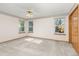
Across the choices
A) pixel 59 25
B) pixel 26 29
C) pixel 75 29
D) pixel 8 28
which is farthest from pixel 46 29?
pixel 75 29

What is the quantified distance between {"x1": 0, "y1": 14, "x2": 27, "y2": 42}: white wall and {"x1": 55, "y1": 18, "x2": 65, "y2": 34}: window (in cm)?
353

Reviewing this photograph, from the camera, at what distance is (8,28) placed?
6980 millimetres

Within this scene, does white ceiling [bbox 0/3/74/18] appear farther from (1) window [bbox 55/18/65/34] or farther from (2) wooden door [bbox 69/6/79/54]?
(1) window [bbox 55/18/65/34]

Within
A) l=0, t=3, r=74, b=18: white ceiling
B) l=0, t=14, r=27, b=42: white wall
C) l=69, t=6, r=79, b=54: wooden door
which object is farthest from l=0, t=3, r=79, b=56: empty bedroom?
l=69, t=6, r=79, b=54: wooden door

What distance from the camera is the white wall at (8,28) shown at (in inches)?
248

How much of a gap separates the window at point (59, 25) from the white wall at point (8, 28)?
139 inches

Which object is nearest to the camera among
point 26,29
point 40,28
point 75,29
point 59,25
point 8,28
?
point 75,29

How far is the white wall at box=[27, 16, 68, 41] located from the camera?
706 cm

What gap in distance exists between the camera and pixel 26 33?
10.0 metres

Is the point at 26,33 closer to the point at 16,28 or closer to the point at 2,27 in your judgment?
the point at 16,28

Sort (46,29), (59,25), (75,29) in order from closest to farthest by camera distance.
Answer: (75,29) < (59,25) < (46,29)

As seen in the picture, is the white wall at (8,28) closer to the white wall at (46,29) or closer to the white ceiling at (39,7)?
the white ceiling at (39,7)

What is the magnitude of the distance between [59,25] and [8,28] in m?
3.99

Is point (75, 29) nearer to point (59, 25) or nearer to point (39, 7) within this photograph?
point (39, 7)
